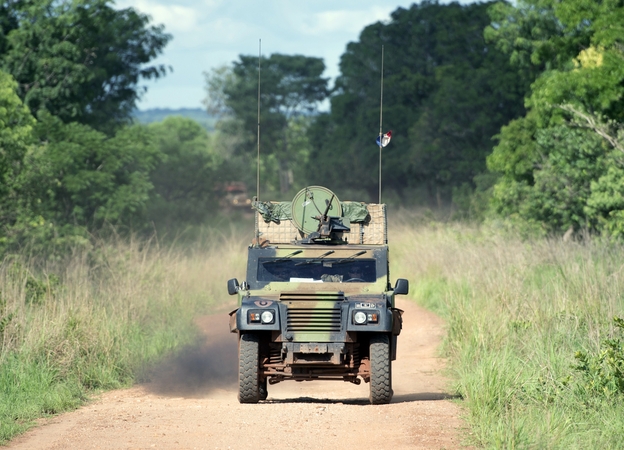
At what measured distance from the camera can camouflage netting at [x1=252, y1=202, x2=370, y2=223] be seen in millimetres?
11766

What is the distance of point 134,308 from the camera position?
1554 cm

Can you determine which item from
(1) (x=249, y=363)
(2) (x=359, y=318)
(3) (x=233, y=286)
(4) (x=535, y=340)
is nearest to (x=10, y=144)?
(3) (x=233, y=286)

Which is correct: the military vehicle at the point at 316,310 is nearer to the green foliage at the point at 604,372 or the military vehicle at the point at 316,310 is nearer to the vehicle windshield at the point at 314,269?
the vehicle windshield at the point at 314,269

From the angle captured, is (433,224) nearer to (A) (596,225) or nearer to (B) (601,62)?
(A) (596,225)

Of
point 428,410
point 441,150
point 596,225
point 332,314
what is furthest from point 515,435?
point 441,150

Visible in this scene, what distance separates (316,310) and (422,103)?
114ft

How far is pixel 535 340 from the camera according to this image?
37.4 ft

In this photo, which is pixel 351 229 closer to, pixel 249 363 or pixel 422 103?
pixel 249 363

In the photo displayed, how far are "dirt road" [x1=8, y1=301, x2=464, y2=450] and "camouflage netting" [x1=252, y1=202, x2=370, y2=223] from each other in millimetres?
2121

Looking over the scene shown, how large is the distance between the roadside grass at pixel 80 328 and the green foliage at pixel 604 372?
523cm

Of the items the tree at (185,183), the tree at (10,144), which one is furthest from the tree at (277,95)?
the tree at (10,144)

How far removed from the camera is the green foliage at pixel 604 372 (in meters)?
9.16

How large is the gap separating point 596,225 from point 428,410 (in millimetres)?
12347

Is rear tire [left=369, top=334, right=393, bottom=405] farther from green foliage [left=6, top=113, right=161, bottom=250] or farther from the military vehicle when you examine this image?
green foliage [left=6, top=113, right=161, bottom=250]
